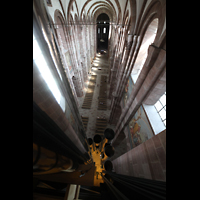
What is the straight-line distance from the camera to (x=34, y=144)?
74cm

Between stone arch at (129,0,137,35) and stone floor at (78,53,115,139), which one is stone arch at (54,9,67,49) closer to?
stone arch at (129,0,137,35)

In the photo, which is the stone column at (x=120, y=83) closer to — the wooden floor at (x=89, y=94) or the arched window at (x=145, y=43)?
the arched window at (x=145, y=43)

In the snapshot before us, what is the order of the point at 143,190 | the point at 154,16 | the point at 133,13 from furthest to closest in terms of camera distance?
the point at 133,13 → the point at 154,16 → the point at 143,190

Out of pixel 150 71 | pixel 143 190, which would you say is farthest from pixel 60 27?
pixel 143 190

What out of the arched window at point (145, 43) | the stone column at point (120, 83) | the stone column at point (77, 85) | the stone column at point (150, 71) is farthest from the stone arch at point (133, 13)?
the stone column at point (77, 85)

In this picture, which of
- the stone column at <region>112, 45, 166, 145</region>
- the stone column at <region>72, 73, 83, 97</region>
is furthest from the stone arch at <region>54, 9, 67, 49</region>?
the stone column at <region>112, 45, 166, 145</region>

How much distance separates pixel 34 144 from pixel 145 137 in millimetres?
5210

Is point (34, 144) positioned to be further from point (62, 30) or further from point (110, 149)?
point (62, 30)

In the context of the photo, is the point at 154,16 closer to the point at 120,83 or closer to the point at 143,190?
the point at 120,83

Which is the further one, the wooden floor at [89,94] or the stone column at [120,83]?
the wooden floor at [89,94]

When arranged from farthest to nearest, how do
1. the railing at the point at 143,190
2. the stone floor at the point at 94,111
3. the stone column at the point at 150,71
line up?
the stone floor at the point at 94,111, the stone column at the point at 150,71, the railing at the point at 143,190

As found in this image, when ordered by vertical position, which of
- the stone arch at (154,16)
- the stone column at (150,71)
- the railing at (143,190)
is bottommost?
the railing at (143,190)

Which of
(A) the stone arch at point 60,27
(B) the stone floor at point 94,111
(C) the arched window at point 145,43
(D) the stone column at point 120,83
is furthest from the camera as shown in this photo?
(B) the stone floor at point 94,111

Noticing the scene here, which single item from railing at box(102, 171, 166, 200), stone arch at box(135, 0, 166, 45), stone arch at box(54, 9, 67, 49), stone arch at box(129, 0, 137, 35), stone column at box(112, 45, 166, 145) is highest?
stone arch at box(54, 9, 67, 49)
